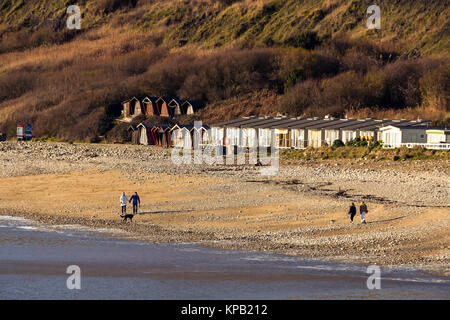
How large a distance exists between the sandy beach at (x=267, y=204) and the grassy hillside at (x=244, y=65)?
4257cm

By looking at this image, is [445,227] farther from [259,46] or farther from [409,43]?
[259,46]

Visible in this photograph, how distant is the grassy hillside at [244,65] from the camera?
98.5 m

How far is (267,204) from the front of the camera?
36188mm

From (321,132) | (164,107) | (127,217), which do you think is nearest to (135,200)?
(127,217)

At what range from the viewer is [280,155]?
64312 mm

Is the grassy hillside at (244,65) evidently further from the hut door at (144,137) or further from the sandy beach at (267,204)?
the sandy beach at (267,204)

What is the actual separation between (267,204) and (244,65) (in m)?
84.1

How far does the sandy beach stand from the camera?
27953mm

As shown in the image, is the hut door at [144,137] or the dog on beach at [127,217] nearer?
the dog on beach at [127,217]

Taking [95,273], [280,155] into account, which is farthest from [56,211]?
[280,155]

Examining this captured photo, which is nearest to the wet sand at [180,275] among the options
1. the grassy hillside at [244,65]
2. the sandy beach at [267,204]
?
the sandy beach at [267,204]

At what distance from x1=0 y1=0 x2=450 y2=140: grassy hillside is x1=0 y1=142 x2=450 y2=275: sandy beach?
42.6 m

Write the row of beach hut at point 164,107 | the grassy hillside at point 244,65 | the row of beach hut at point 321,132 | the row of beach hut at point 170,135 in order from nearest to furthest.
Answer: the row of beach hut at point 321,132 < the row of beach hut at point 170,135 < the grassy hillside at point 244,65 < the row of beach hut at point 164,107

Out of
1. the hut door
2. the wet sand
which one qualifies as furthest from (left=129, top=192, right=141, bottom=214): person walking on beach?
the hut door
